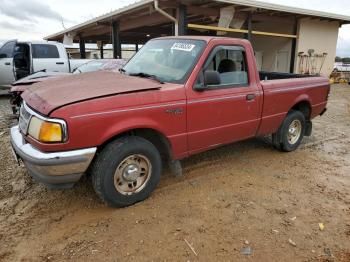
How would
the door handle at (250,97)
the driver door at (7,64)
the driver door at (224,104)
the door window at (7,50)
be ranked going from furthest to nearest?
the door window at (7,50), the driver door at (7,64), the door handle at (250,97), the driver door at (224,104)

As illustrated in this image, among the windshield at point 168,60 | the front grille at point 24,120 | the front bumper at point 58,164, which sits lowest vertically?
the front bumper at point 58,164

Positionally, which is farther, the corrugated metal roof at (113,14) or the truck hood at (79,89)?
the corrugated metal roof at (113,14)

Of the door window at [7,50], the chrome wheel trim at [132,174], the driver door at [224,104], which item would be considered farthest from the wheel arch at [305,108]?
the door window at [7,50]

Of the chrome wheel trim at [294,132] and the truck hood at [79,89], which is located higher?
the truck hood at [79,89]

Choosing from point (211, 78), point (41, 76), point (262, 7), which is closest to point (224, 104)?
point (211, 78)

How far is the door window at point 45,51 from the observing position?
10.9 metres

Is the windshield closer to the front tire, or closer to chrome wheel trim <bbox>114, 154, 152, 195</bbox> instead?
the front tire

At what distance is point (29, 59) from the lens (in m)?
10.8

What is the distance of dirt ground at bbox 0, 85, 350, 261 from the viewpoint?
2.84m

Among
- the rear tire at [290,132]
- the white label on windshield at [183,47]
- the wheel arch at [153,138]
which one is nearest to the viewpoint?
the wheel arch at [153,138]

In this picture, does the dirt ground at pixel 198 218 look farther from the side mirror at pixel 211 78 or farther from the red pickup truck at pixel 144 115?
the side mirror at pixel 211 78

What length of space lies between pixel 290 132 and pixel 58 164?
4.21m

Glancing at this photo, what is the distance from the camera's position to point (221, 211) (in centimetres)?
352

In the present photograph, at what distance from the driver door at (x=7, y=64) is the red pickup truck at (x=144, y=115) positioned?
8.32 meters
